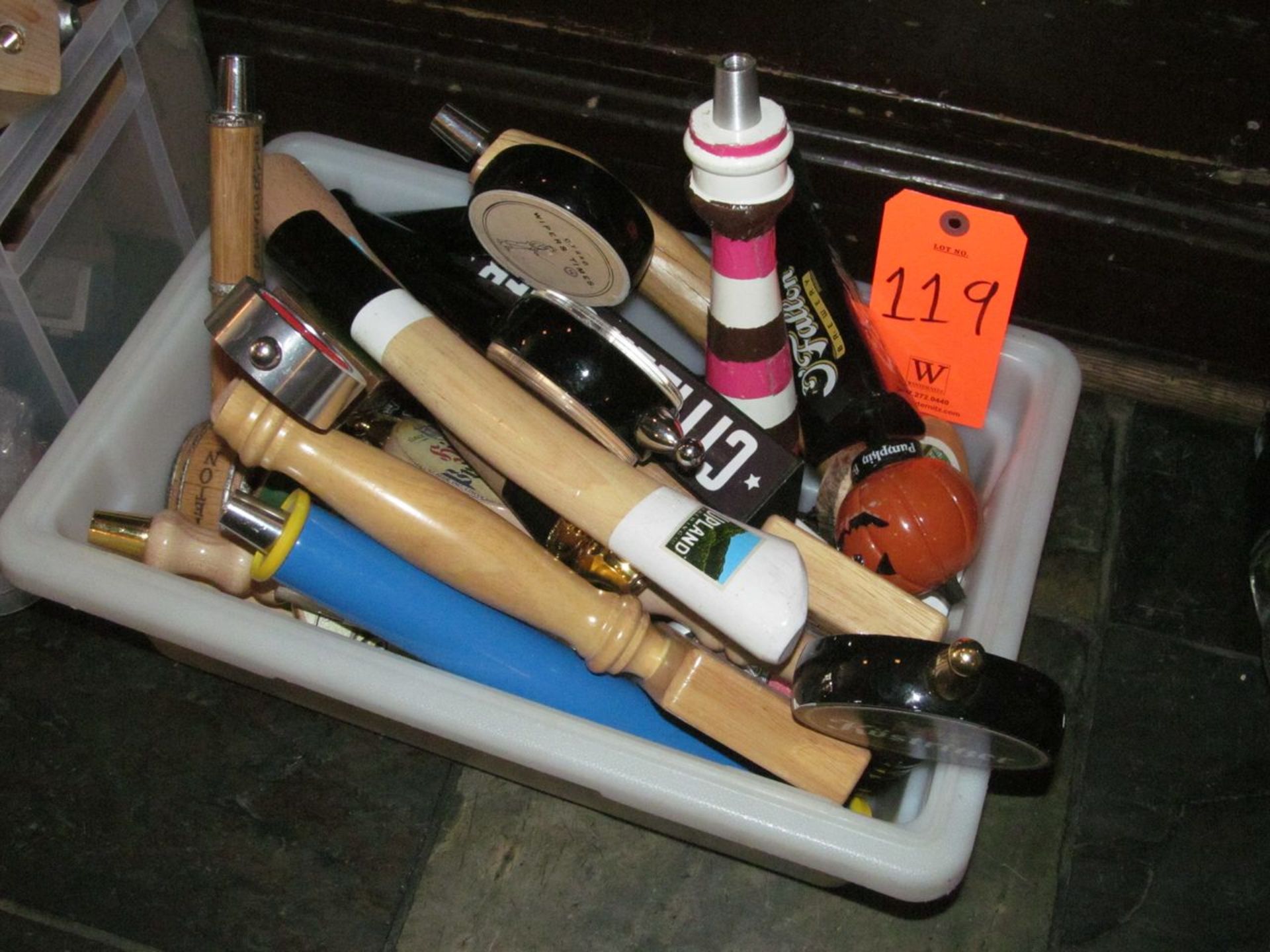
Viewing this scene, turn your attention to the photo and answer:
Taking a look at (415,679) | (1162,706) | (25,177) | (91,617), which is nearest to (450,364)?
(415,679)

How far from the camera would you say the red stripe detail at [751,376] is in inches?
27.6

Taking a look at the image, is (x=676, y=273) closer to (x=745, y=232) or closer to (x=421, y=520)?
(x=745, y=232)

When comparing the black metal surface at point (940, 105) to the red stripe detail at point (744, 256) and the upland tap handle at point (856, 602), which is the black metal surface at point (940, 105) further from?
the upland tap handle at point (856, 602)

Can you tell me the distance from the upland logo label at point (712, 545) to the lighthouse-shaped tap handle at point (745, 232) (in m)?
0.13

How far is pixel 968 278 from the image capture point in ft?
2.44

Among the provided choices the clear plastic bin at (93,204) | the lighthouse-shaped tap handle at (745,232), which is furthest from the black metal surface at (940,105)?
→ the lighthouse-shaped tap handle at (745,232)

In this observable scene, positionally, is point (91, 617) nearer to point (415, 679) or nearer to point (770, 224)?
point (415, 679)

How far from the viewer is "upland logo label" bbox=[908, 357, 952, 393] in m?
0.77

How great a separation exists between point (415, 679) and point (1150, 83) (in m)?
0.55

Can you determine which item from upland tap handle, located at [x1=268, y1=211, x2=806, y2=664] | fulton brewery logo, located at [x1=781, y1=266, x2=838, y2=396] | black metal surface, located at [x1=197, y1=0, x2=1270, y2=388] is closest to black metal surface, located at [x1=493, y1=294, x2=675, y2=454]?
upland tap handle, located at [x1=268, y1=211, x2=806, y2=664]

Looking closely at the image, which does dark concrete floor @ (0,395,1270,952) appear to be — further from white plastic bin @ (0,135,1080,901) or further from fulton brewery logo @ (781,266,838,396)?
fulton brewery logo @ (781,266,838,396)

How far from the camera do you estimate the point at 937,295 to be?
29.8 inches

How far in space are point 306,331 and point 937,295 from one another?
35 centimetres

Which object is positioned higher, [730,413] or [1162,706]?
[730,413]
